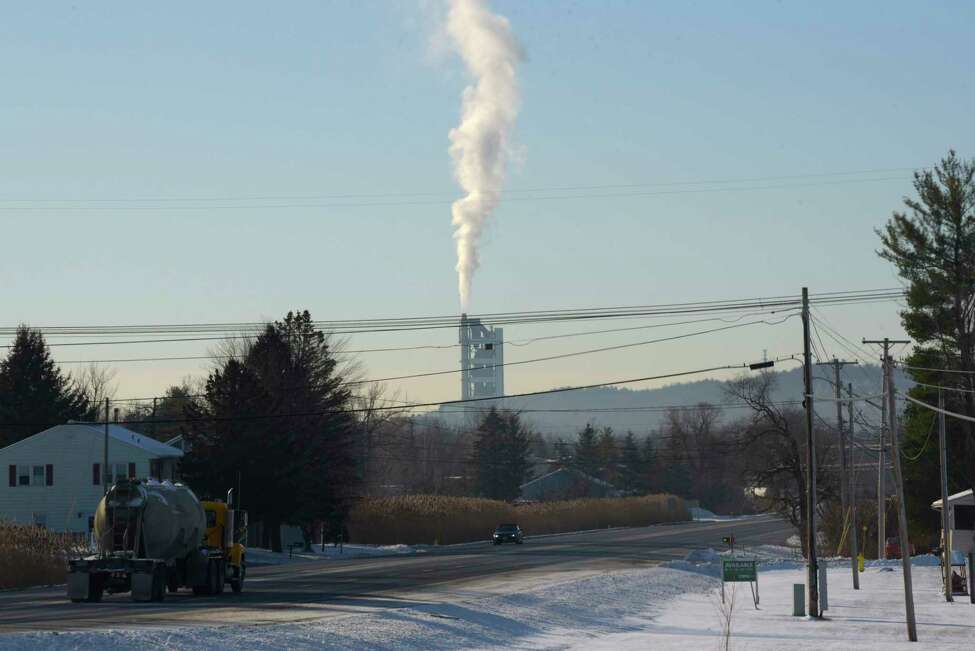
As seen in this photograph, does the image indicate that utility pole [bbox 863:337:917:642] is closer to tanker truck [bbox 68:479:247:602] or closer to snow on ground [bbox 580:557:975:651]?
snow on ground [bbox 580:557:975:651]

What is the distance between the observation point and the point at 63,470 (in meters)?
96.6

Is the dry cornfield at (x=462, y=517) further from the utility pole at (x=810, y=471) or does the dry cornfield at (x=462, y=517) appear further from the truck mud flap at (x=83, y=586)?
the truck mud flap at (x=83, y=586)

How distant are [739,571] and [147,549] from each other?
20338mm

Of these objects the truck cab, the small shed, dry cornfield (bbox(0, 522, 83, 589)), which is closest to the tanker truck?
the truck cab

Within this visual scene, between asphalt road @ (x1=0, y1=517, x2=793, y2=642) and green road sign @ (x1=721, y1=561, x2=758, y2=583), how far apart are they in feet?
27.3

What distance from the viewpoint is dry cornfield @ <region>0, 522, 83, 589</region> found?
188 ft

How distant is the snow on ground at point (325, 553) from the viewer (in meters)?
78.8

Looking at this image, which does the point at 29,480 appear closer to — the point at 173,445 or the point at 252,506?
the point at 173,445

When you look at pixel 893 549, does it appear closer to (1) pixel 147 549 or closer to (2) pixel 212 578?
(2) pixel 212 578

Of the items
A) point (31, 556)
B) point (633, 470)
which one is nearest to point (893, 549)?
point (31, 556)

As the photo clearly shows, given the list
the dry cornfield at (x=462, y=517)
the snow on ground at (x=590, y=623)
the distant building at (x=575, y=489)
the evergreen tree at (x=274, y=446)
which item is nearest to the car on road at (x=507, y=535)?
the dry cornfield at (x=462, y=517)

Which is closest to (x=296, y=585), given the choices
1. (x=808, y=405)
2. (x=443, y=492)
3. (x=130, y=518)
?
(x=130, y=518)

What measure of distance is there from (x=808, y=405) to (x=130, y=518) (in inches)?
966

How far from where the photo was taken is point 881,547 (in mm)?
81688
